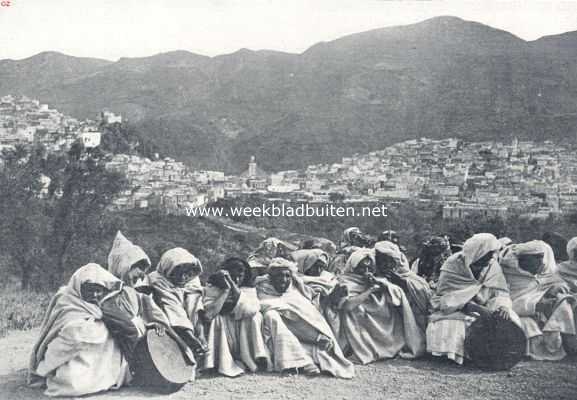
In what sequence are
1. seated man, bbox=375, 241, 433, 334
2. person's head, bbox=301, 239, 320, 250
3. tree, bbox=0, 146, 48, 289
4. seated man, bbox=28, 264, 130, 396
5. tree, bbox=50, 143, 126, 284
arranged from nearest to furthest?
seated man, bbox=28, 264, 130, 396 < seated man, bbox=375, 241, 433, 334 < person's head, bbox=301, 239, 320, 250 < tree, bbox=0, 146, 48, 289 < tree, bbox=50, 143, 126, 284

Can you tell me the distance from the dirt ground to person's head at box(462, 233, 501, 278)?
45.2 inches

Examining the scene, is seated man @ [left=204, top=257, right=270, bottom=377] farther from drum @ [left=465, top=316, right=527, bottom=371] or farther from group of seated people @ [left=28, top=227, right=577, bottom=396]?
drum @ [left=465, top=316, right=527, bottom=371]

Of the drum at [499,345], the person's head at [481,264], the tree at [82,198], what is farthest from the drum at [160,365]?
the tree at [82,198]

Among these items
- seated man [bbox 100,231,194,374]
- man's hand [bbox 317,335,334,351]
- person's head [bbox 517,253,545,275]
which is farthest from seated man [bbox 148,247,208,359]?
person's head [bbox 517,253,545,275]

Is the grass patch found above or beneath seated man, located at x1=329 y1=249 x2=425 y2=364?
beneath

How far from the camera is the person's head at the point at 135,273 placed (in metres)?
5.96

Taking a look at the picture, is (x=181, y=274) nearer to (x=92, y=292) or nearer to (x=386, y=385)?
(x=92, y=292)

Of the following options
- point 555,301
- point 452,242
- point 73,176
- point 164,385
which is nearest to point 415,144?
point 452,242

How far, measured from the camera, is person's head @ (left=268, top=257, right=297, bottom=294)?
6.24 meters

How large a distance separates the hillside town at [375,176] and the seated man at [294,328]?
3.16 m

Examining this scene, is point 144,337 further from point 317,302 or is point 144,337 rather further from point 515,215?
point 515,215

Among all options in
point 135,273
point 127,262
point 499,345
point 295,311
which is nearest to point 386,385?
point 295,311

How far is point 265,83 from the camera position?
10.4m

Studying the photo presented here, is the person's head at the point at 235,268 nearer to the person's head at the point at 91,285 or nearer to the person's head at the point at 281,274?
the person's head at the point at 281,274
